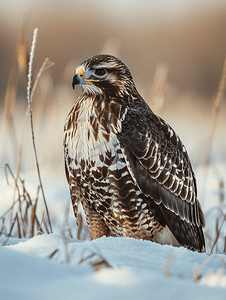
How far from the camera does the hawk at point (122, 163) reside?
3.06 metres

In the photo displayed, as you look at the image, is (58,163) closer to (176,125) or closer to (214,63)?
(176,125)

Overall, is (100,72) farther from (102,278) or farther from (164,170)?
(102,278)

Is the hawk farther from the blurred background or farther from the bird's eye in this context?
the blurred background

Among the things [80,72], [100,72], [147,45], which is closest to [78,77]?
[80,72]

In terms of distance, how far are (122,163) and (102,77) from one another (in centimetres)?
77

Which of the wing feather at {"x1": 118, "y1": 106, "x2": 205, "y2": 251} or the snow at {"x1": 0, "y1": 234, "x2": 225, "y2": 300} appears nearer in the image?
the snow at {"x1": 0, "y1": 234, "x2": 225, "y2": 300}

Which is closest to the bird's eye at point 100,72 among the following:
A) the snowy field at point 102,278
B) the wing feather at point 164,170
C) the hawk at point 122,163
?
the hawk at point 122,163

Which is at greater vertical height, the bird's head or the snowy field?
the bird's head

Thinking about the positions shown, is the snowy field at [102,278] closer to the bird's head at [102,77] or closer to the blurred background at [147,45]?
the bird's head at [102,77]

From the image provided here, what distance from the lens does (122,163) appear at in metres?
3.02

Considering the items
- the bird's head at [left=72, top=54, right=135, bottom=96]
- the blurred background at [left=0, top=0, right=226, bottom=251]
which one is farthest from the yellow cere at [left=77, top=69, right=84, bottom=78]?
the blurred background at [left=0, top=0, right=226, bottom=251]

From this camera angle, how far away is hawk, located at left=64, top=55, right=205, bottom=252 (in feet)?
10.0

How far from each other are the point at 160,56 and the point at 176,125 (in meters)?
4.86

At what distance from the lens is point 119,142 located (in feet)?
9.97
